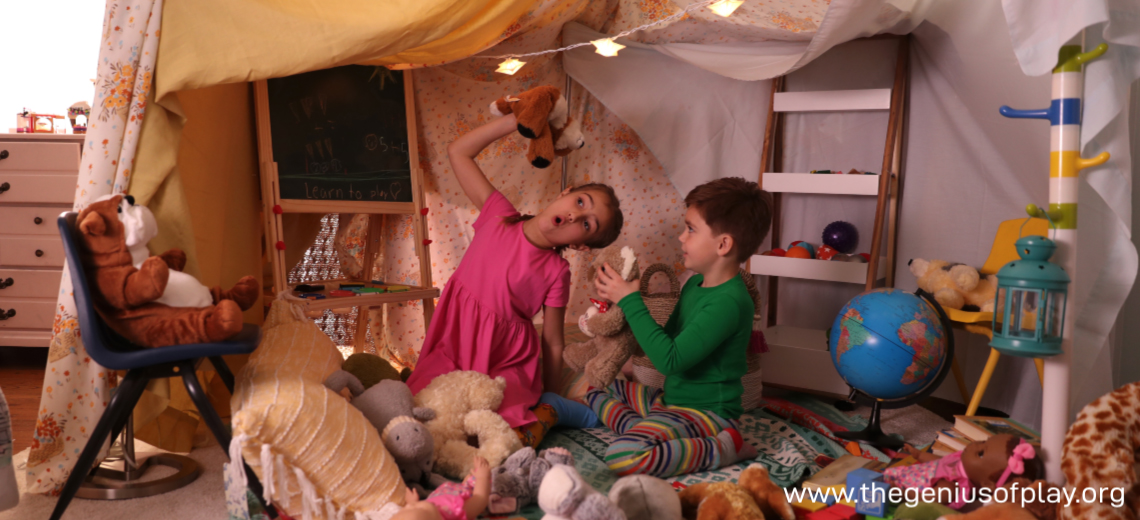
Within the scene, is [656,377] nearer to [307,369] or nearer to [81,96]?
[307,369]

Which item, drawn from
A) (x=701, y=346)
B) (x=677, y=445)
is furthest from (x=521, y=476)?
(x=701, y=346)

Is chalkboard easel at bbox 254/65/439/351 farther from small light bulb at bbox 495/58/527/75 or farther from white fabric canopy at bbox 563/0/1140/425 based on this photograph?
white fabric canopy at bbox 563/0/1140/425

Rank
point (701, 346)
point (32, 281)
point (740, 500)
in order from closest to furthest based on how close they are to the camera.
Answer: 1. point (740, 500)
2. point (701, 346)
3. point (32, 281)

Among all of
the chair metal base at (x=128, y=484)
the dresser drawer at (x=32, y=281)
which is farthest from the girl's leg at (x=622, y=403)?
the dresser drawer at (x=32, y=281)

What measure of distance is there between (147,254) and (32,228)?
1963 mm

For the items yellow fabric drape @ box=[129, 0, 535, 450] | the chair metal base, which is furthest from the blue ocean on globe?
the chair metal base

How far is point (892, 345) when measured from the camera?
1988mm

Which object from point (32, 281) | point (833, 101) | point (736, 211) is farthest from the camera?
point (32, 281)

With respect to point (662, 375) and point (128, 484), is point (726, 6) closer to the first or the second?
point (662, 375)

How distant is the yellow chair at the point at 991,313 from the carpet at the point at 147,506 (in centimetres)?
215

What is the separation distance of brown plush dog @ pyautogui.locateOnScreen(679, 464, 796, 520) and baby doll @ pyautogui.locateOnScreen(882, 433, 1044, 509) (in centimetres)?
30

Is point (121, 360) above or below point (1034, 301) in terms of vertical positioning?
below

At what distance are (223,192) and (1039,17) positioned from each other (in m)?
2.29

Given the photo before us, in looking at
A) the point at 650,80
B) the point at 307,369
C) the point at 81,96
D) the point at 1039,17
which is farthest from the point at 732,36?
→ the point at 81,96
